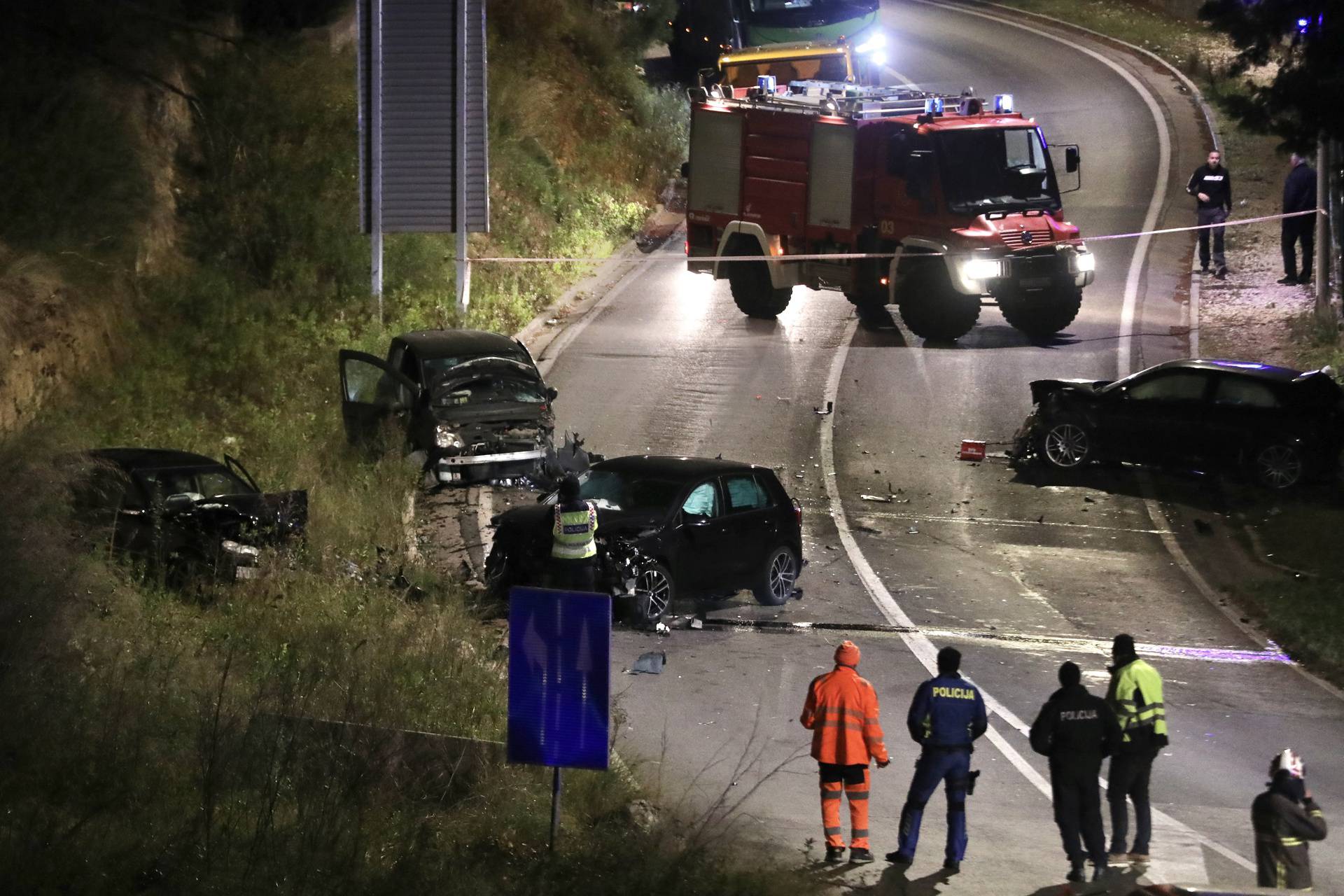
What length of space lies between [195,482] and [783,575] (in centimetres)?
570

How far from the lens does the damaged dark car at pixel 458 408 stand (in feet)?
64.2

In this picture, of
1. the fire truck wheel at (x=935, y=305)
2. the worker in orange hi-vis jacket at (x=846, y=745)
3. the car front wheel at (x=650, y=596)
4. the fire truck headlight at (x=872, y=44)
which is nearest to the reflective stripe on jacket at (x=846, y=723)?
the worker in orange hi-vis jacket at (x=846, y=745)

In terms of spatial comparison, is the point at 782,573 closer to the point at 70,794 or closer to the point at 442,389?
the point at 442,389

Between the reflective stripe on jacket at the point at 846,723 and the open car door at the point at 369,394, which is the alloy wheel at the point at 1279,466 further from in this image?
the reflective stripe on jacket at the point at 846,723

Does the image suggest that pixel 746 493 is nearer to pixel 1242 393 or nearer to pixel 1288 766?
pixel 1242 393

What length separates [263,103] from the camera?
28.7 metres

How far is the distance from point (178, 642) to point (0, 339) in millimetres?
9430

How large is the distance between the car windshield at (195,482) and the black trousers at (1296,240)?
18.7m

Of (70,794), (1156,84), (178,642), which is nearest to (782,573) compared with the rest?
(178,642)

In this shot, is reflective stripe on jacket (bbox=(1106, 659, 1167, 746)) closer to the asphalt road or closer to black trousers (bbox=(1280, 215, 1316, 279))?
the asphalt road

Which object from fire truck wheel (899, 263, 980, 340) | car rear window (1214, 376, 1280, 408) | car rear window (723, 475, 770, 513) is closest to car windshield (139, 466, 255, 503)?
car rear window (723, 475, 770, 513)

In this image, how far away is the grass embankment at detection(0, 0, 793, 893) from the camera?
869 cm

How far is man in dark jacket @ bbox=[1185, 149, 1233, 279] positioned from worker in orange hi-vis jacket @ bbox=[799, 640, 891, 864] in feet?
66.3

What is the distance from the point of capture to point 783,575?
1642 centimetres
